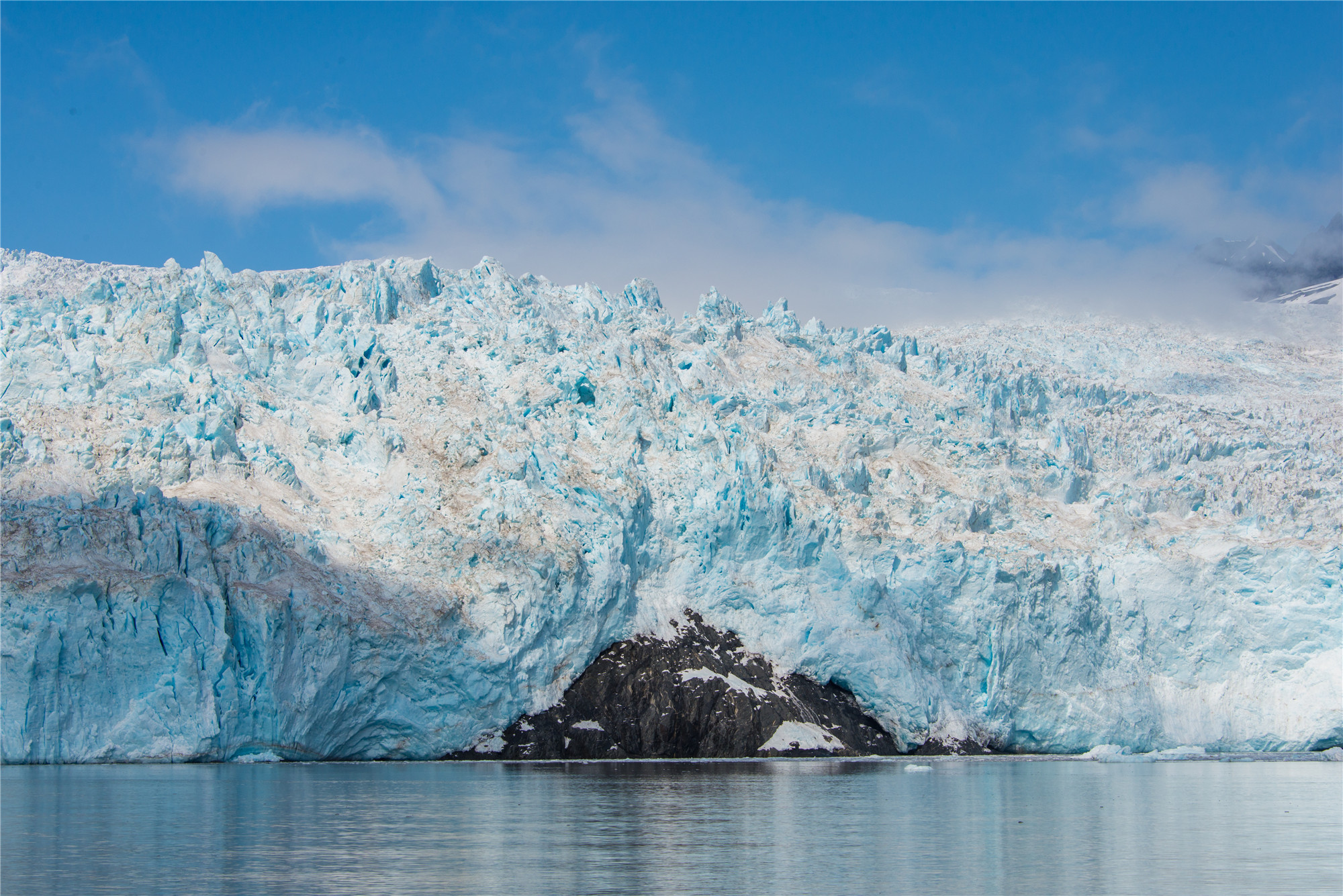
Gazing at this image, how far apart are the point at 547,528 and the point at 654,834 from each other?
30.5 meters

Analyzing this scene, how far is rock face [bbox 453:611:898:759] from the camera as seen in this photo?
178ft

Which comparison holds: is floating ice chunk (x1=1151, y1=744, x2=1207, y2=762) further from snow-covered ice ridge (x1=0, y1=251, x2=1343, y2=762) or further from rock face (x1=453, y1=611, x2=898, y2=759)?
rock face (x1=453, y1=611, x2=898, y2=759)

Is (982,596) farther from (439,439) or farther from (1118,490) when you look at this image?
(439,439)

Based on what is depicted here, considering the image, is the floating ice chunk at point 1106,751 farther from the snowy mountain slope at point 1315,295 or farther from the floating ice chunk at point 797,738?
the snowy mountain slope at point 1315,295

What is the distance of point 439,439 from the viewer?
59.2 metres

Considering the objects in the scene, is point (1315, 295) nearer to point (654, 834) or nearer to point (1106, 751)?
point (1106, 751)

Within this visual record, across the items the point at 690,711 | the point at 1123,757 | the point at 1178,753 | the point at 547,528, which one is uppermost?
the point at 547,528

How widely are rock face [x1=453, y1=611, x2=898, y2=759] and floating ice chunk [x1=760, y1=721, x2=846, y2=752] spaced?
0.10 feet

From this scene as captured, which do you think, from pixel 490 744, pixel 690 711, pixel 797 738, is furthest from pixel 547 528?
pixel 797 738

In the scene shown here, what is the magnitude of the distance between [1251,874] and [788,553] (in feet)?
125

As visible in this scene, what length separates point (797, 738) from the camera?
56125 millimetres

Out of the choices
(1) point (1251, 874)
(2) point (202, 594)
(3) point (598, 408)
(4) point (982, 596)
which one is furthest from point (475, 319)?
(1) point (1251, 874)

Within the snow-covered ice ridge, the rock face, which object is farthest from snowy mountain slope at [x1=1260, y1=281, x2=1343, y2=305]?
the rock face

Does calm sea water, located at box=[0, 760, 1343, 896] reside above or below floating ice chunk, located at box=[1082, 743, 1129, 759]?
above
